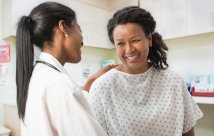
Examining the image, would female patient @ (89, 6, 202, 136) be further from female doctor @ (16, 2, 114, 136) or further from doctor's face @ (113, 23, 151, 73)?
female doctor @ (16, 2, 114, 136)

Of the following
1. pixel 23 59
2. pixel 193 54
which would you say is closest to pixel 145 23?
pixel 23 59

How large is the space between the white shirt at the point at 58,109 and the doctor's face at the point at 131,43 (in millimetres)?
446

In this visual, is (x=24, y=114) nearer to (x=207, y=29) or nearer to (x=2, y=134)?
(x=2, y=134)

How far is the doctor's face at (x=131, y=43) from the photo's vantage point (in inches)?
38.5

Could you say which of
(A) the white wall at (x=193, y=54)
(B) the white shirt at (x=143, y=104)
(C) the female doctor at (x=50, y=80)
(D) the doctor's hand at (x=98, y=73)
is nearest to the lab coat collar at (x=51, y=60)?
(C) the female doctor at (x=50, y=80)

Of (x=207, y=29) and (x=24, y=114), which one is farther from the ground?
(x=207, y=29)

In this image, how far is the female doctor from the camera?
0.58m

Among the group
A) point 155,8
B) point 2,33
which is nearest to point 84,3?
point 155,8

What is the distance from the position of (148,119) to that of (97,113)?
237mm

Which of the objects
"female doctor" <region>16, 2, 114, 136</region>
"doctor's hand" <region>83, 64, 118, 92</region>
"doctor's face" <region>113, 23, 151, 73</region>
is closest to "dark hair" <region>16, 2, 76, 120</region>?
"female doctor" <region>16, 2, 114, 136</region>

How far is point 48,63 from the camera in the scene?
662 mm

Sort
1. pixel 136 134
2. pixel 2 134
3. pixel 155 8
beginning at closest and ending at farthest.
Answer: pixel 136 134, pixel 2 134, pixel 155 8

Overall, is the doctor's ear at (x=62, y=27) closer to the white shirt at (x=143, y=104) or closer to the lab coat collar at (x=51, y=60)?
the lab coat collar at (x=51, y=60)

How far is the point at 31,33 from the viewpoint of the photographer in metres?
0.74
